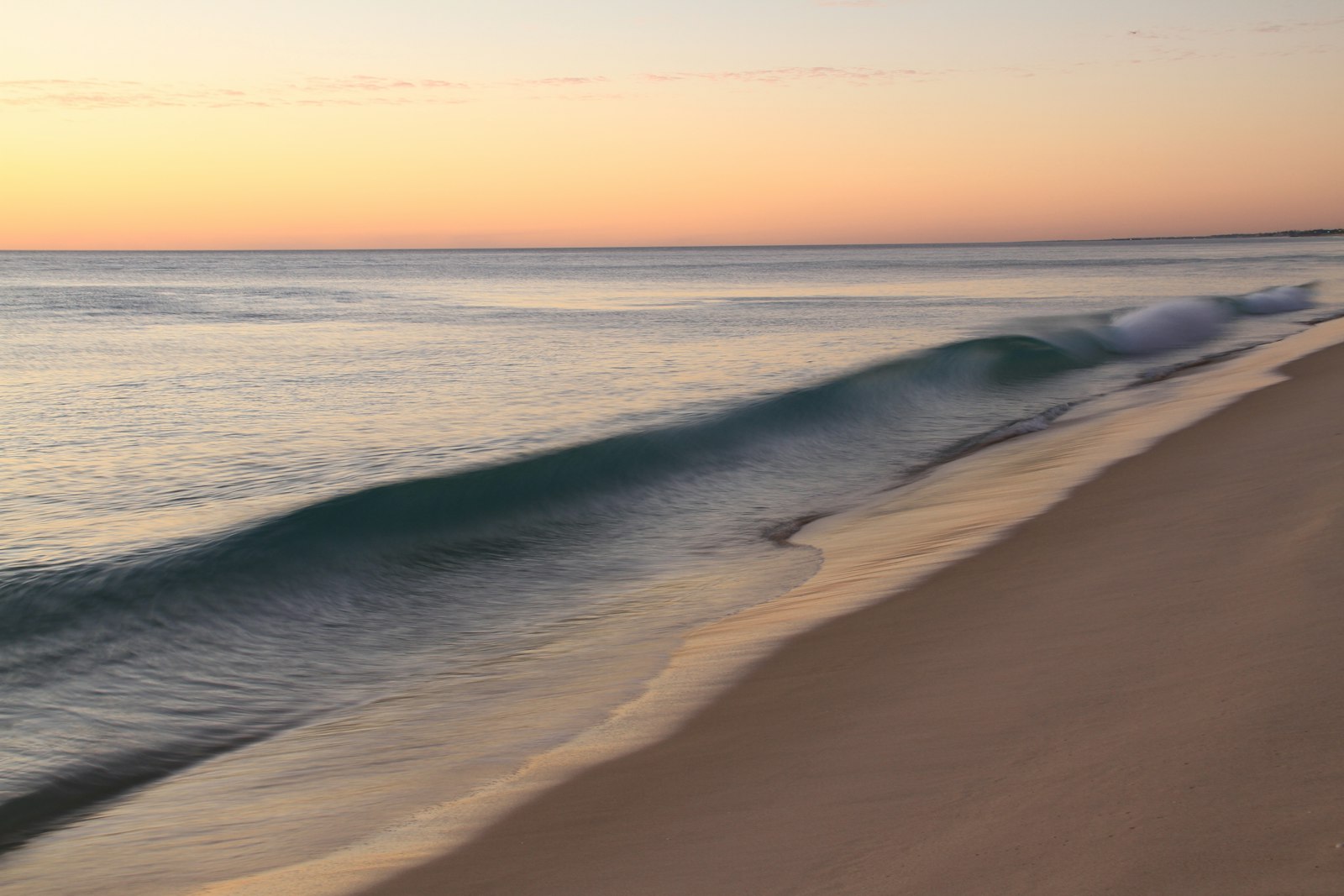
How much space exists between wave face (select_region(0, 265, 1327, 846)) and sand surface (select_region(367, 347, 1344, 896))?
2.36m

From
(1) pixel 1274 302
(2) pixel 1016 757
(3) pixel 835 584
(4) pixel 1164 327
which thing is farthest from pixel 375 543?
(1) pixel 1274 302

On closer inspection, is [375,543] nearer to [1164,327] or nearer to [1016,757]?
[1016,757]

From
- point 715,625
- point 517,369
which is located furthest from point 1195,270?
point 715,625

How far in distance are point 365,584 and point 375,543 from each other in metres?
0.76

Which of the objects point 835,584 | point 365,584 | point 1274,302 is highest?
point 1274,302

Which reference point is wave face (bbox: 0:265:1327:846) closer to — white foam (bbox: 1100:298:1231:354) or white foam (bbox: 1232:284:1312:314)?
white foam (bbox: 1100:298:1231:354)

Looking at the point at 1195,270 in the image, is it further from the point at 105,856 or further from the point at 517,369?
the point at 105,856

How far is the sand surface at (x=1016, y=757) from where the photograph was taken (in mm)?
2854

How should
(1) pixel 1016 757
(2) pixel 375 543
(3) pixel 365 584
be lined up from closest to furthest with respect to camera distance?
(1) pixel 1016 757, (3) pixel 365 584, (2) pixel 375 543

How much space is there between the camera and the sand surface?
285 cm

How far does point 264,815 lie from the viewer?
4.29 m

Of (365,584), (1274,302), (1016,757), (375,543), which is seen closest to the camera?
(1016,757)

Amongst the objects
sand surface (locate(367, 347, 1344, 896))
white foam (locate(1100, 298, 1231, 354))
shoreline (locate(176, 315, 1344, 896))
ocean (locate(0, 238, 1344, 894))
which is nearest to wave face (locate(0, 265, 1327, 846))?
ocean (locate(0, 238, 1344, 894))

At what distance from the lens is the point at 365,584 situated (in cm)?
830
